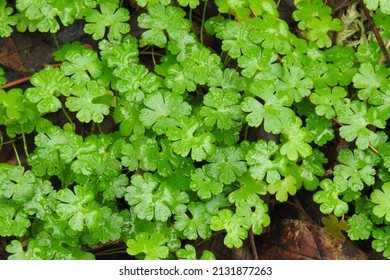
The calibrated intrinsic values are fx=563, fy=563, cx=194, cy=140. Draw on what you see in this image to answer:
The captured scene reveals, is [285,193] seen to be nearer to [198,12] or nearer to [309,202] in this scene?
[309,202]

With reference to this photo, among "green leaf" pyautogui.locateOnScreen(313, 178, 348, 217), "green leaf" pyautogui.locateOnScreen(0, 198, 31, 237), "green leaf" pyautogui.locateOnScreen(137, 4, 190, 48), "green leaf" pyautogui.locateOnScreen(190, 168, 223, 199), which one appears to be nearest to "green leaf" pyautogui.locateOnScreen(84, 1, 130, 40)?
"green leaf" pyautogui.locateOnScreen(137, 4, 190, 48)

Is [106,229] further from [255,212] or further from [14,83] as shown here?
[14,83]

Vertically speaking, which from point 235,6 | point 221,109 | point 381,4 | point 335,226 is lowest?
point 335,226

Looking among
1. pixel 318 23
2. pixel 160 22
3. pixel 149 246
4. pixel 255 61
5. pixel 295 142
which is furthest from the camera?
pixel 318 23

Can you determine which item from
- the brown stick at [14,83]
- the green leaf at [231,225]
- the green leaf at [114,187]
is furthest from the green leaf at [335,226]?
the brown stick at [14,83]

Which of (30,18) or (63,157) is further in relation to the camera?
(30,18)

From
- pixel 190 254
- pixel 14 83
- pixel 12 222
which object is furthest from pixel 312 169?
pixel 14 83

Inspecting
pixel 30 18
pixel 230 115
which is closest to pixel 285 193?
pixel 230 115
